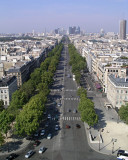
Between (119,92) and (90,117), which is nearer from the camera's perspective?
(90,117)

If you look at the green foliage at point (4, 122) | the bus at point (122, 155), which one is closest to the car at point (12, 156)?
the green foliage at point (4, 122)

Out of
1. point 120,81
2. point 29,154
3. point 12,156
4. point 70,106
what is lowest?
point 12,156

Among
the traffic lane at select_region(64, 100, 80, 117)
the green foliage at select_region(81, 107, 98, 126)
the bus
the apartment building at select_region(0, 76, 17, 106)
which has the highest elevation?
the apartment building at select_region(0, 76, 17, 106)

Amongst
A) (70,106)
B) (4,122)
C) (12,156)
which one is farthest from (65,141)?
(70,106)

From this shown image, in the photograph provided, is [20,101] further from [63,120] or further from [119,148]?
[119,148]

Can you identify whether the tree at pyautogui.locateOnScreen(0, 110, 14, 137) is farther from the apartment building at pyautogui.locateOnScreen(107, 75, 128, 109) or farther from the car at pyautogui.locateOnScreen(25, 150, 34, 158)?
the apartment building at pyautogui.locateOnScreen(107, 75, 128, 109)

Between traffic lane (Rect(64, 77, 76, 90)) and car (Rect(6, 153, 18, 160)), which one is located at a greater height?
traffic lane (Rect(64, 77, 76, 90))

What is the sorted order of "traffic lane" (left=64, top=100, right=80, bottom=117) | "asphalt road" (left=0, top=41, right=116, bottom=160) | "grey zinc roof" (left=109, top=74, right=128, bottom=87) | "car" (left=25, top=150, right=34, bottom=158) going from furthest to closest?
"grey zinc roof" (left=109, top=74, right=128, bottom=87) → "traffic lane" (left=64, top=100, right=80, bottom=117) → "asphalt road" (left=0, top=41, right=116, bottom=160) → "car" (left=25, top=150, right=34, bottom=158)

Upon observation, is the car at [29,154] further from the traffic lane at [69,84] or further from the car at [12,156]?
the traffic lane at [69,84]

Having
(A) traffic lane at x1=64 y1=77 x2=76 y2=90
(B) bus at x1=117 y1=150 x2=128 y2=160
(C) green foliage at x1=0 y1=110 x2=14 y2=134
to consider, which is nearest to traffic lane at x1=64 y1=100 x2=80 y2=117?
(A) traffic lane at x1=64 y1=77 x2=76 y2=90

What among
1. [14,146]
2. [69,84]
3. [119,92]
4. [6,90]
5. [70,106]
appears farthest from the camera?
[69,84]

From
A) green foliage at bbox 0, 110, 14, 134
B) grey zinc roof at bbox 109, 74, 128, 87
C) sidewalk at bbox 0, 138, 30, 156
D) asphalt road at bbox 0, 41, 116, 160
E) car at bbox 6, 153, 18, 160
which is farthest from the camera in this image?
grey zinc roof at bbox 109, 74, 128, 87

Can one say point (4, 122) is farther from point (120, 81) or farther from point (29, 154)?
point (120, 81)
